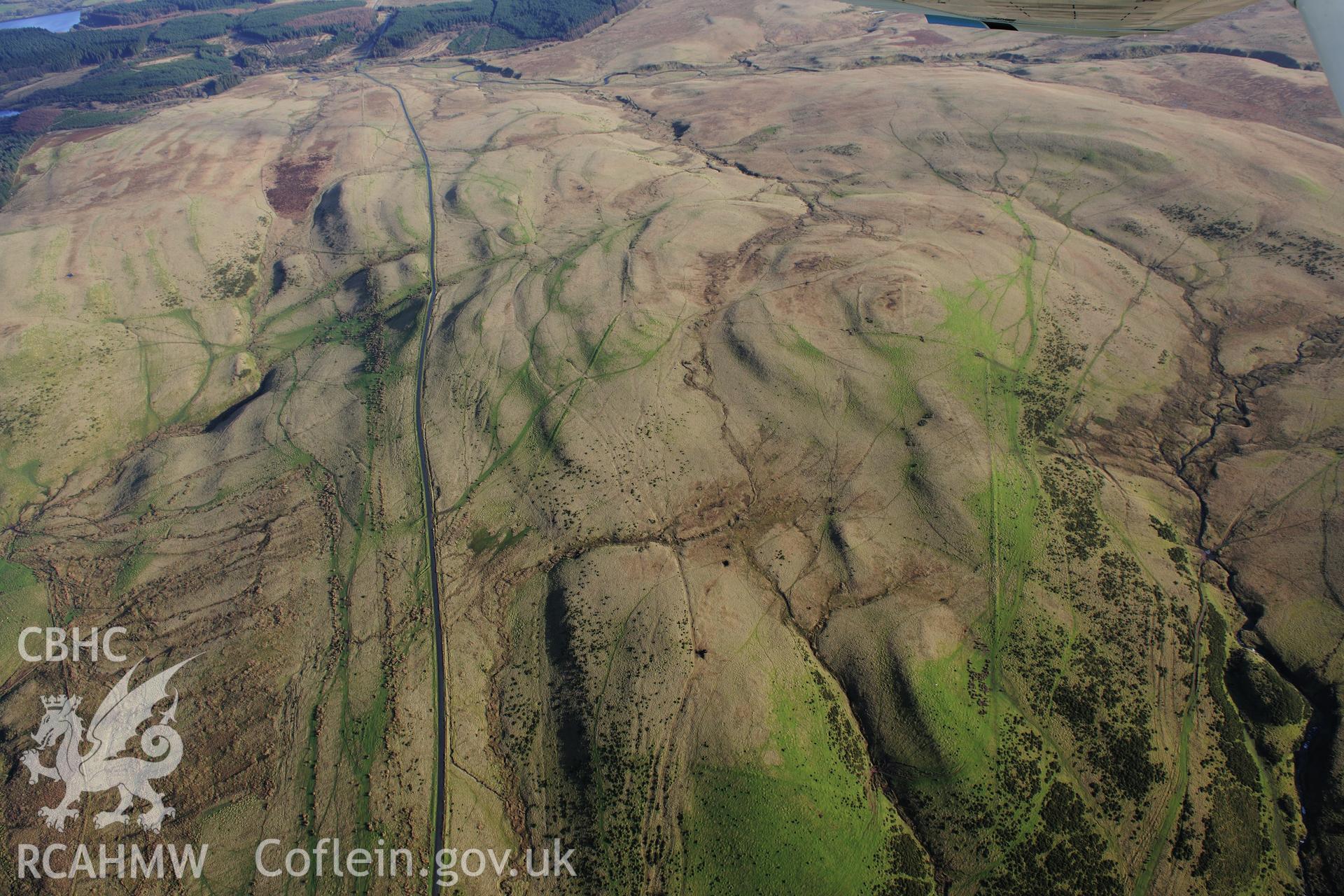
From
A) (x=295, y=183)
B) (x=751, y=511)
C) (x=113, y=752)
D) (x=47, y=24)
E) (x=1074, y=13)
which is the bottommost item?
(x=113, y=752)

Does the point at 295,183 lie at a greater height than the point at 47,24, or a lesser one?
lesser

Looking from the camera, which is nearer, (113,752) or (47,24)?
(113,752)

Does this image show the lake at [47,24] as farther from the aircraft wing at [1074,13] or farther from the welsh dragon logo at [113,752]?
the aircraft wing at [1074,13]

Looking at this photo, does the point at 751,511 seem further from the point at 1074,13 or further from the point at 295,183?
the point at 295,183

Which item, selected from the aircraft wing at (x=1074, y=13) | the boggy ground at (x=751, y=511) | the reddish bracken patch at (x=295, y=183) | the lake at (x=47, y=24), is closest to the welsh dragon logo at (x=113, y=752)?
the boggy ground at (x=751, y=511)

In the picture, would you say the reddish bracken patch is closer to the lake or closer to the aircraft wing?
the aircraft wing

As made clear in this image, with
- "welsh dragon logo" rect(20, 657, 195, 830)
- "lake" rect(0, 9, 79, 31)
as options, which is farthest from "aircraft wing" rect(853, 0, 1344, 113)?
"lake" rect(0, 9, 79, 31)

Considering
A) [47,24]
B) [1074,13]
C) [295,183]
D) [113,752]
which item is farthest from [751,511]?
[47,24]

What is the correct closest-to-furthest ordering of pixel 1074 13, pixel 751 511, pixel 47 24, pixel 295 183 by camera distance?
pixel 1074 13 < pixel 751 511 < pixel 295 183 < pixel 47 24
